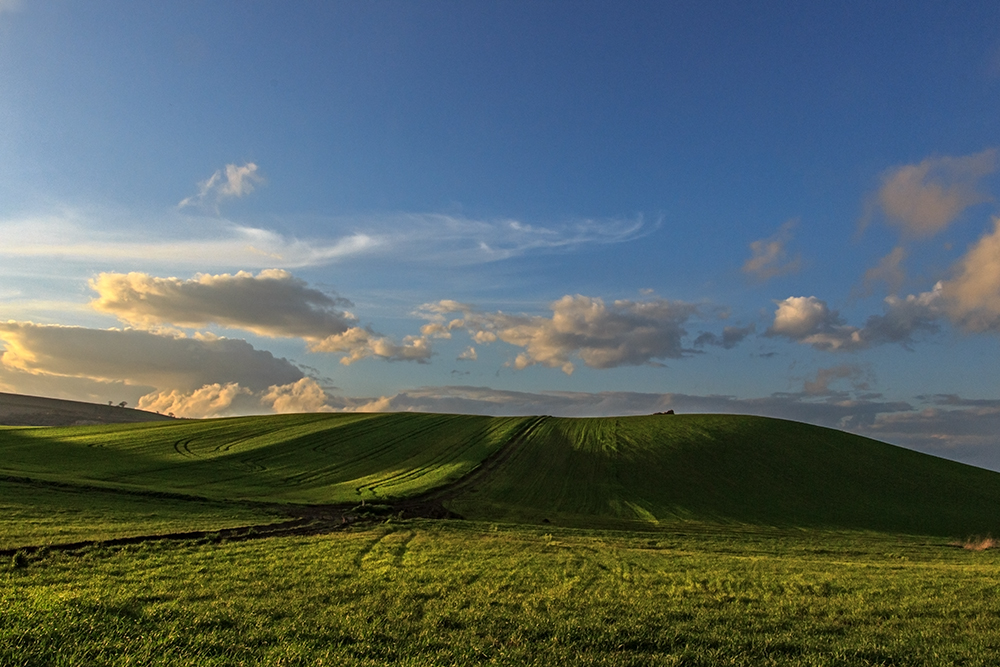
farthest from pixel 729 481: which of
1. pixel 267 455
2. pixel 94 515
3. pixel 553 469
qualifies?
pixel 94 515

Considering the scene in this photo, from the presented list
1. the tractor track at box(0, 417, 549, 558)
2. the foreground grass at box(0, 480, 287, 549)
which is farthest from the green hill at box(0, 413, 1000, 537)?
the foreground grass at box(0, 480, 287, 549)

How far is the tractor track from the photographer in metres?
27.7

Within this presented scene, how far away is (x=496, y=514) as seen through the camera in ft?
179

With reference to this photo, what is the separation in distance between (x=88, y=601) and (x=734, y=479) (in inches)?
2948

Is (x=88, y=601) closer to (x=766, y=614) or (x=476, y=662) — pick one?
(x=476, y=662)

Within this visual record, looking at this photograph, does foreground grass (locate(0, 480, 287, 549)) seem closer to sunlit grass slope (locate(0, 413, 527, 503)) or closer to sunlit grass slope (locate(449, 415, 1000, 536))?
sunlit grass slope (locate(0, 413, 527, 503))

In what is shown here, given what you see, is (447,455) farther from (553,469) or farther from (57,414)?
(57,414)

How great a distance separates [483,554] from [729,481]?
54.8 meters

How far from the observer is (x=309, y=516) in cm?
4478

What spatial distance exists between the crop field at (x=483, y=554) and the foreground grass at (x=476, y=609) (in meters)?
0.11

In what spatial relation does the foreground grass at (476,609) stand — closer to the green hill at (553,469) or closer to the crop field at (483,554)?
the crop field at (483,554)

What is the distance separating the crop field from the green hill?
54 cm

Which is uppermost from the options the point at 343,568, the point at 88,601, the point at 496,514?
the point at 88,601

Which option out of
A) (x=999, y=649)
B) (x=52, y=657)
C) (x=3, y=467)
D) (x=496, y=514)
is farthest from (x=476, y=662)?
(x=3, y=467)
